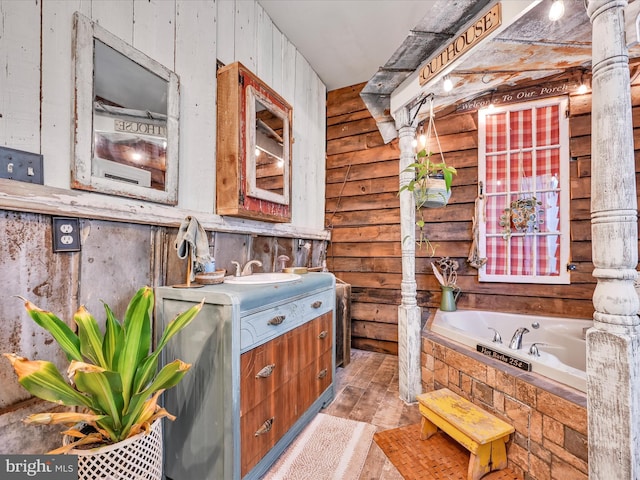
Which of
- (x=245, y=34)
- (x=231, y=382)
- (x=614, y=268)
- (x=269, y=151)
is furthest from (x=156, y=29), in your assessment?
(x=614, y=268)

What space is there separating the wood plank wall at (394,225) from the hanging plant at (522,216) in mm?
243

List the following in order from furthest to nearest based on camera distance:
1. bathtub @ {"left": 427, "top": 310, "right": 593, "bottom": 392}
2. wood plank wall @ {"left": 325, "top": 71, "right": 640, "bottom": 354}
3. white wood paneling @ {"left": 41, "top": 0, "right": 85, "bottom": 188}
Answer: wood plank wall @ {"left": 325, "top": 71, "right": 640, "bottom": 354}, bathtub @ {"left": 427, "top": 310, "right": 593, "bottom": 392}, white wood paneling @ {"left": 41, "top": 0, "right": 85, "bottom": 188}

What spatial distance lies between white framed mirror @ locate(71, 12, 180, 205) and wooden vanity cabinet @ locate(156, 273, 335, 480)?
0.52m

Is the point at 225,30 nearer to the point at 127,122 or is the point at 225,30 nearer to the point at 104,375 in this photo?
the point at 127,122

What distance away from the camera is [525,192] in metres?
2.57

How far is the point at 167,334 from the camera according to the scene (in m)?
1.06

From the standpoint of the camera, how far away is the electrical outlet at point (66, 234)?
1.10 meters

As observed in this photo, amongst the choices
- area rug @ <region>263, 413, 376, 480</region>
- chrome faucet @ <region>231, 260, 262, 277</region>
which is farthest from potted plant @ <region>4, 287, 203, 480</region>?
chrome faucet @ <region>231, 260, 262, 277</region>

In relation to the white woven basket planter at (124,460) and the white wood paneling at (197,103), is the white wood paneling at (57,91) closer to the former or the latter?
the white wood paneling at (197,103)

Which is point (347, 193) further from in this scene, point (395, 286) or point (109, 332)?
point (109, 332)

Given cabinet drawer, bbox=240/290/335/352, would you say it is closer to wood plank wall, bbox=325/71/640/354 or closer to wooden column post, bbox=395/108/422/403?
wooden column post, bbox=395/108/422/403

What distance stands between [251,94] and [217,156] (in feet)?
1.53

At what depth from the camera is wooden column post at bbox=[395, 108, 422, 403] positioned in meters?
2.14

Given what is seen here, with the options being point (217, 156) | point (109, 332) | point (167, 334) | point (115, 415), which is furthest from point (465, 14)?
point (115, 415)
